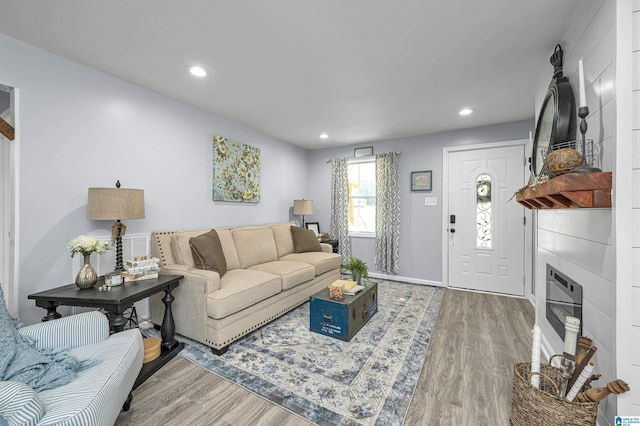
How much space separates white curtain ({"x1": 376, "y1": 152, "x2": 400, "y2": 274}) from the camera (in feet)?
14.4

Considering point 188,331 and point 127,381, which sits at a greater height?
point 127,381

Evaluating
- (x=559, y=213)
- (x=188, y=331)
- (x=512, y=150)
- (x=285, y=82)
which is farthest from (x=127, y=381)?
(x=512, y=150)

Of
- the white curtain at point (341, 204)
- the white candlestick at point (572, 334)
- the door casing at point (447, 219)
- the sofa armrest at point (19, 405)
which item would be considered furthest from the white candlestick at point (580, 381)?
the white curtain at point (341, 204)

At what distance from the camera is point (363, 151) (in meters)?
4.75

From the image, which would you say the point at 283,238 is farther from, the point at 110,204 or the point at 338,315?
the point at 110,204

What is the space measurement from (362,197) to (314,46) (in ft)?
10.4

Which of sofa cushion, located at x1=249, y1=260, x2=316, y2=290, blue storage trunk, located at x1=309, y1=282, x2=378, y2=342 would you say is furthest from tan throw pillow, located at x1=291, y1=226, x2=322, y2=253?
blue storage trunk, located at x1=309, y1=282, x2=378, y2=342

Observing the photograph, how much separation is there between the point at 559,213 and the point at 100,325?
3097 millimetres

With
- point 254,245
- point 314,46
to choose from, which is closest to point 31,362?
point 254,245

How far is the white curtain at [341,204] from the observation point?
4840 millimetres

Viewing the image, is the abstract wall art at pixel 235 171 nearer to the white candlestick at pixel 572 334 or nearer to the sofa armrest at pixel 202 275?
the sofa armrest at pixel 202 275

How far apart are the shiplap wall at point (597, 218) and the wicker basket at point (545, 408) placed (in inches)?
7.2

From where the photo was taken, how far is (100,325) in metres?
1.58

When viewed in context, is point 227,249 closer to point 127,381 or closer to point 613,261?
point 127,381
